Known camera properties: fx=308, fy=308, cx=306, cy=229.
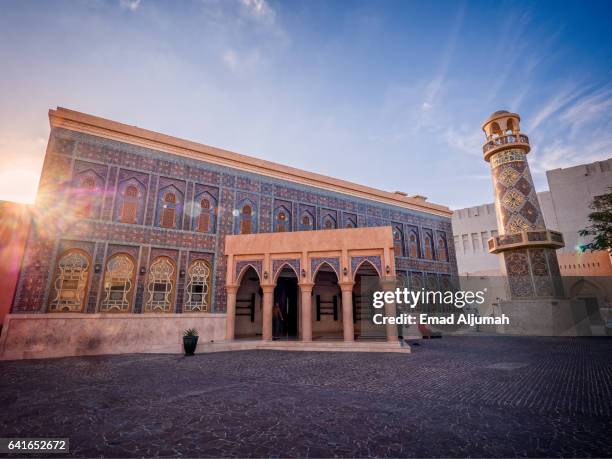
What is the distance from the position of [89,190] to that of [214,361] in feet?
29.8

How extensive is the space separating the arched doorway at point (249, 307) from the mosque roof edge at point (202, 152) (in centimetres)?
581

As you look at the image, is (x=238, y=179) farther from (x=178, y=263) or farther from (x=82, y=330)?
(x=82, y=330)

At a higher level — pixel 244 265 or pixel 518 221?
pixel 518 221

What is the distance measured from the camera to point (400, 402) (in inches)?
205

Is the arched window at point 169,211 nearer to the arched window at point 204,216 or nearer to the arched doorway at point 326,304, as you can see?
the arched window at point 204,216

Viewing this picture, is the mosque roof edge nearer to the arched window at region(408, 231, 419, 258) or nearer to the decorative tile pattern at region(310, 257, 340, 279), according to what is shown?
the arched window at region(408, 231, 419, 258)

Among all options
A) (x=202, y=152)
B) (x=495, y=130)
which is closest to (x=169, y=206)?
(x=202, y=152)

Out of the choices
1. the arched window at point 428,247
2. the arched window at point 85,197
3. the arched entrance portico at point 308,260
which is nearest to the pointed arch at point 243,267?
the arched entrance portico at point 308,260

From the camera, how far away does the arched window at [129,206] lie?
13.5 meters

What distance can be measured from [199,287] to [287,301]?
5258 mm

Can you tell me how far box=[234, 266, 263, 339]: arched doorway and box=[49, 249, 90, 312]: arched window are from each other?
6.77 metres

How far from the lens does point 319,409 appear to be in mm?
4848

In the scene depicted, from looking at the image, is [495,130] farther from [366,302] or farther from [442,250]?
[366,302]

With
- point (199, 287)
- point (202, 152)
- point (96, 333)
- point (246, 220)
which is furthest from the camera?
point (246, 220)
